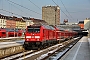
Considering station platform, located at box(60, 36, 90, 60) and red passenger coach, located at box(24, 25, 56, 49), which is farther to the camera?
red passenger coach, located at box(24, 25, 56, 49)

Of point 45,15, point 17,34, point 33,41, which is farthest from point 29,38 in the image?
point 17,34

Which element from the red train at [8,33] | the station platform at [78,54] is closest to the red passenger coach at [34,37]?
the station platform at [78,54]

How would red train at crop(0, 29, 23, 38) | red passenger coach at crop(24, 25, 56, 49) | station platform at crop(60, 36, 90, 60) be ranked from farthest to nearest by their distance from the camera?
red train at crop(0, 29, 23, 38) → red passenger coach at crop(24, 25, 56, 49) → station platform at crop(60, 36, 90, 60)

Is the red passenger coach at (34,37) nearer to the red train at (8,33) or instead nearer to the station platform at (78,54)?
the station platform at (78,54)

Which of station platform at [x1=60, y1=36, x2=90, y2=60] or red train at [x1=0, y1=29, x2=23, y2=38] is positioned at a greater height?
red train at [x1=0, y1=29, x2=23, y2=38]

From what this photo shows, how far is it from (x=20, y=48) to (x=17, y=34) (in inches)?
1748

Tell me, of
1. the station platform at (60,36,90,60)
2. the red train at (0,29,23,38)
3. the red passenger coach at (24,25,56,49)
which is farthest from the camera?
the red train at (0,29,23,38)

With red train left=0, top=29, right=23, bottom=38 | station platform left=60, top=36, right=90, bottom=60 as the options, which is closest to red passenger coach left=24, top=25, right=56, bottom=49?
station platform left=60, top=36, right=90, bottom=60

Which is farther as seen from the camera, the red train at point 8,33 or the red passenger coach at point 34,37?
the red train at point 8,33

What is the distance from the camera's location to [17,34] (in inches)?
2773

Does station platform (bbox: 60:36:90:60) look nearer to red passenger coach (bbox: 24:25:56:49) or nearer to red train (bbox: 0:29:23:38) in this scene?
red passenger coach (bbox: 24:25:56:49)

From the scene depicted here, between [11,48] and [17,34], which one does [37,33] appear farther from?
[17,34]

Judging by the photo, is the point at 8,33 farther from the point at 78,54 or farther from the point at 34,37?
the point at 78,54

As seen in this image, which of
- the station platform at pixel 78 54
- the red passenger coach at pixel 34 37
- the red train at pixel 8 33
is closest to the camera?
the station platform at pixel 78 54
